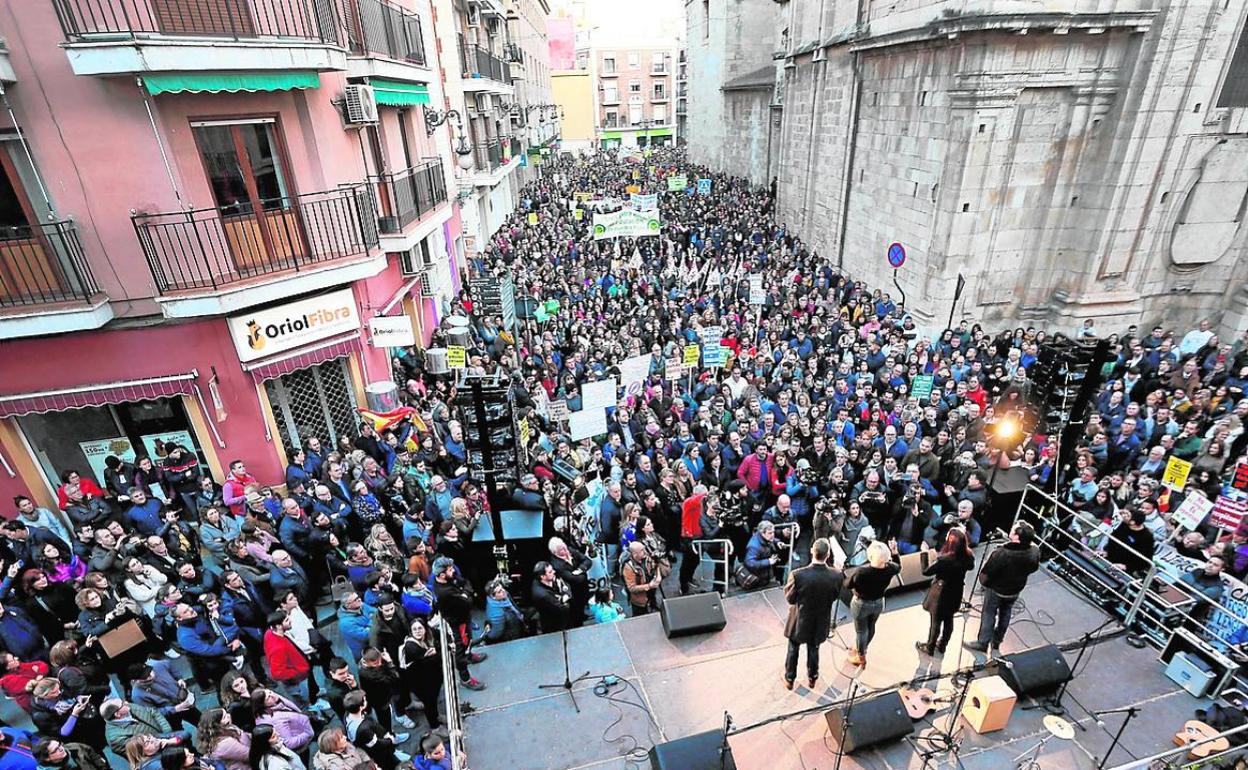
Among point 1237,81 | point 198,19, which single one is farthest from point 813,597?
point 1237,81

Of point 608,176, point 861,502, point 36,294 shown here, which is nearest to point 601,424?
point 861,502

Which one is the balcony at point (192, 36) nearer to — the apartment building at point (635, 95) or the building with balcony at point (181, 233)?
the building with balcony at point (181, 233)

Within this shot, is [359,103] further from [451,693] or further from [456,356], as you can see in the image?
[451,693]

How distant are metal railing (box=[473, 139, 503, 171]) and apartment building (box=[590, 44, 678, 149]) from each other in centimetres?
5820

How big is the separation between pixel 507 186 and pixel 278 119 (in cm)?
2718

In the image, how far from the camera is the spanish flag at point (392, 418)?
35.9ft

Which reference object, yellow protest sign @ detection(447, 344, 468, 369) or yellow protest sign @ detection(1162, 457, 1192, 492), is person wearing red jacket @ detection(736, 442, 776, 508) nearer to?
yellow protest sign @ detection(1162, 457, 1192, 492)

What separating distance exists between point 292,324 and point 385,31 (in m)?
7.43

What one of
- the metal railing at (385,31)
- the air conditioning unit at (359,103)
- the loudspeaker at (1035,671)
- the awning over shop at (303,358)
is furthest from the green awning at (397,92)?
the loudspeaker at (1035,671)

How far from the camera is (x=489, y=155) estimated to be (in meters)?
26.6

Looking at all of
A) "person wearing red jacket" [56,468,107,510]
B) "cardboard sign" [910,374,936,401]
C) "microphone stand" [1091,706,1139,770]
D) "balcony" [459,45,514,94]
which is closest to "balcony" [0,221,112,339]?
"person wearing red jacket" [56,468,107,510]

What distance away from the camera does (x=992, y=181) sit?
1466 centimetres

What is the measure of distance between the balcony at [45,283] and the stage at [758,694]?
7.25 metres

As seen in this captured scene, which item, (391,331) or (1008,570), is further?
(391,331)
